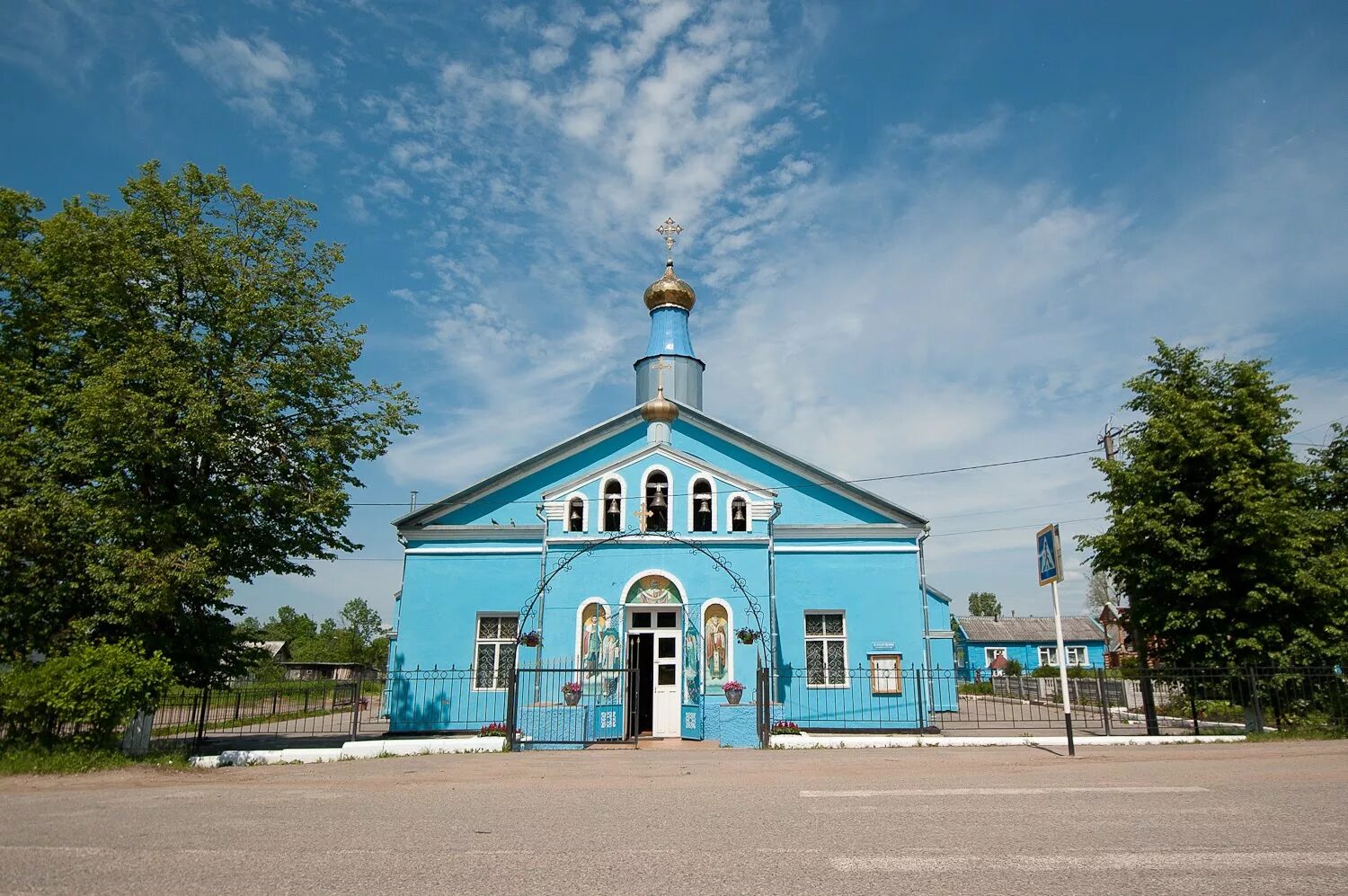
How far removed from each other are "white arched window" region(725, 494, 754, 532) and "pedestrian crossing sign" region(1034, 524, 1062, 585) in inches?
256

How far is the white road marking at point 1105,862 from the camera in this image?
16.3 ft

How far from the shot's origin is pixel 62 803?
861 cm

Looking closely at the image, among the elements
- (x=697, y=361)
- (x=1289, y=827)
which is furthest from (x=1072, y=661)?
(x=1289, y=827)

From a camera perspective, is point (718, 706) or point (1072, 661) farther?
point (1072, 661)

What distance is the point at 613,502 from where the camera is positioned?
18250mm

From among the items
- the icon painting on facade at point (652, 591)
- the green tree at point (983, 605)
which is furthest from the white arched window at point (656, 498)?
the green tree at point (983, 605)

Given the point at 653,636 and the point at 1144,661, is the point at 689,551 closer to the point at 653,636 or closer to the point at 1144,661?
the point at 653,636

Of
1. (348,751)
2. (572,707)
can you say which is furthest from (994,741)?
(348,751)

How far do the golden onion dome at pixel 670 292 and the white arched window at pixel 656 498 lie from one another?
900cm

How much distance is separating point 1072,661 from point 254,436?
5664cm

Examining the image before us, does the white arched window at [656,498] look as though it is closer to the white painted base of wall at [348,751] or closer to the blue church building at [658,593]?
the blue church building at [658,593]

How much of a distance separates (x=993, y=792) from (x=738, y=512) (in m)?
10.4

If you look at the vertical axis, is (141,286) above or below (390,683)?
above

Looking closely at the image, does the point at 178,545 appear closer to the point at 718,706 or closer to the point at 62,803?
the point at 62,803
